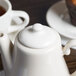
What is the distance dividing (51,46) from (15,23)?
34 centimetres

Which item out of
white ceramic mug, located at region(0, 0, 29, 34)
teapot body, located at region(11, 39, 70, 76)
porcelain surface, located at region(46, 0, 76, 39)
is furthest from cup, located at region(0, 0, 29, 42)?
teapot body, located at region(11, 39, 70, 76)

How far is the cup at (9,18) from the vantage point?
0.62 meters

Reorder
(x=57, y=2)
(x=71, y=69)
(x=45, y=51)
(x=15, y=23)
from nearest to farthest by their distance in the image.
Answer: (x=45, y=51)
(x=71, y=69)
(x=15, y=23)
(x=57, y=2)

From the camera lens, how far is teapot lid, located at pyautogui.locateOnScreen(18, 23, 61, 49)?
1.29 feet

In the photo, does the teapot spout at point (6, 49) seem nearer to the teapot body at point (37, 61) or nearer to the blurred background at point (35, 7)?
the teapot body at point (37, 61)

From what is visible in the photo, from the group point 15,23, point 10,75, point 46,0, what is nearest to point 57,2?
point 46,0

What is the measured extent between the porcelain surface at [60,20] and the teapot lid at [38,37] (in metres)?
0.28

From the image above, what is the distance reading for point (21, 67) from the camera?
42cm

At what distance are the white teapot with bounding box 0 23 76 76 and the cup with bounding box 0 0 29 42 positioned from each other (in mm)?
196

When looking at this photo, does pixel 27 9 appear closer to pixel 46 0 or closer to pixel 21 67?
pixel 46 0

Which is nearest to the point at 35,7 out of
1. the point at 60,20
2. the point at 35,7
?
the point at 35,7

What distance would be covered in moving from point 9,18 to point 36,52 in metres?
0.27

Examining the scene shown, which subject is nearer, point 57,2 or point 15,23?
point 15,23

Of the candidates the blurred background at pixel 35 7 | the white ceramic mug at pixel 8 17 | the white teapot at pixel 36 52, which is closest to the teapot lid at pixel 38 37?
the white teapot at pixel 36 52
